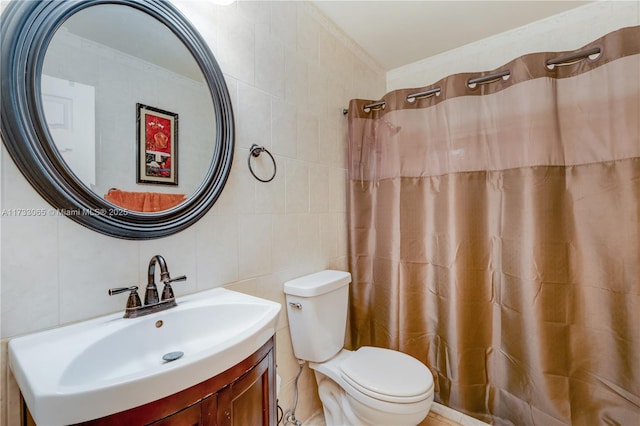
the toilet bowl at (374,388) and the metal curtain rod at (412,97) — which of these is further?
the metal curtain rod at (412,97)

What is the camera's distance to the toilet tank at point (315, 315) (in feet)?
4.55

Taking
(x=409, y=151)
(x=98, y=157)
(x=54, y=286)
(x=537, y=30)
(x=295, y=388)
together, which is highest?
(x=537, y=30)

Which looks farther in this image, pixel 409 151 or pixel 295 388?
Answer: pixel 409 151

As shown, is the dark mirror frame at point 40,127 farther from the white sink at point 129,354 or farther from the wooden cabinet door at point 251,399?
the wooden cabinet door at point 251,399

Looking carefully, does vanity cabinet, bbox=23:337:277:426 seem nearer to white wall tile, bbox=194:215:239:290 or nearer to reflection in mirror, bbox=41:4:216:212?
white wall tile, bbox=194:215:239:290

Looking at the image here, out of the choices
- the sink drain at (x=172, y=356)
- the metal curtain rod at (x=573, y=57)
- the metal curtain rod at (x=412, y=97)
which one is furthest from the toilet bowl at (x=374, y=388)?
the metal curtain rod at (x=573, y=57)

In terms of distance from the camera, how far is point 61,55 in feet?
2.57

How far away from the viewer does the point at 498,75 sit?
1466 millimetres

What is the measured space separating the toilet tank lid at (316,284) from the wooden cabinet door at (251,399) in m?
0.50

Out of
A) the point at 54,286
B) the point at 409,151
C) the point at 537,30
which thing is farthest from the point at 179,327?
the point at 537,30

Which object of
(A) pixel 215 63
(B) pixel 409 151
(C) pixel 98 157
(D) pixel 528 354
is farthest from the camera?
(B) pixel 409 151

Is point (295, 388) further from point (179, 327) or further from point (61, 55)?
point (61, 55)

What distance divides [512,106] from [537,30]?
0.81 m

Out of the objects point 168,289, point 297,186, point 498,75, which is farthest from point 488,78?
point 168,289
